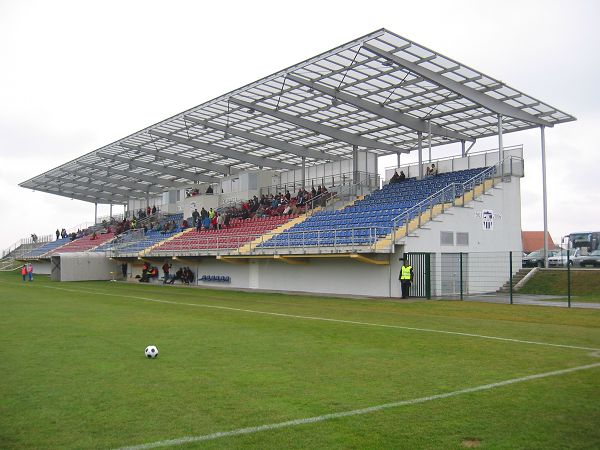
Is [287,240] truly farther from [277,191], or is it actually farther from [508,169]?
[277,191]

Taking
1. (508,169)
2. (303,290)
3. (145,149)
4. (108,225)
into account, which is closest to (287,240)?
(303,290)

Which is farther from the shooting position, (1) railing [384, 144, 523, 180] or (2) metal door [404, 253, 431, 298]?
(1) railing [384, 144, 523, 180]

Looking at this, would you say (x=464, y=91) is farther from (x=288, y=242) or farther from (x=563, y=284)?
(x=288, y=242)

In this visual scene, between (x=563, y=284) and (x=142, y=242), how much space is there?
3254 centimetres

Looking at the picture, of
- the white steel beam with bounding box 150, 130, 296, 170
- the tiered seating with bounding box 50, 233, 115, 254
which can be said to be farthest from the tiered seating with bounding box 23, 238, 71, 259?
the white steel beam with bounding box 150, 130, 296, 170

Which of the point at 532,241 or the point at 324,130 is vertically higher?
the point at 324,130

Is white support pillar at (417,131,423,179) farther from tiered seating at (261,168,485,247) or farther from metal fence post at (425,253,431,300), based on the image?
metal fence post at (425,253,431,300)

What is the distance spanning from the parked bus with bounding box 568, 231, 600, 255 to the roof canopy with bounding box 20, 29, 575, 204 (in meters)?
11.4

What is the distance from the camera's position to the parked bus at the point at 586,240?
131 feet

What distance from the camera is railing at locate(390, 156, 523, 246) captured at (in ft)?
83.9

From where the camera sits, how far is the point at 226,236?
1443 inches

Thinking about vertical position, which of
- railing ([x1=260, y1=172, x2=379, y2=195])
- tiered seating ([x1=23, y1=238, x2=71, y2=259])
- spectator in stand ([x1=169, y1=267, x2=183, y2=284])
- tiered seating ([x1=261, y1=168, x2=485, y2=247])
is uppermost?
railing ([x1=260, y1=172, x2=379, y2=195])

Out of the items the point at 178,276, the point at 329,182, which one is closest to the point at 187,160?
the point at 178,276

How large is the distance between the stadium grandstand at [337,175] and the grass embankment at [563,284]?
1683 millimetres
